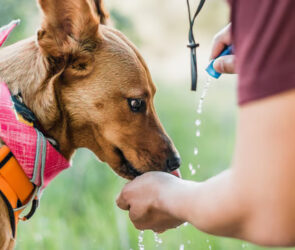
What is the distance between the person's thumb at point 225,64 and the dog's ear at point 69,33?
475 mm

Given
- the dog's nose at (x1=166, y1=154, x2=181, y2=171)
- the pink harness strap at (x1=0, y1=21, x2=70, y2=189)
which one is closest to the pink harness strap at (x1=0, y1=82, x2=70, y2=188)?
the pink harness strap at (x1=0, y1=21, x2=70, y2=189)

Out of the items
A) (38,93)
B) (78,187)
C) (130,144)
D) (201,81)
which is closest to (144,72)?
(130,144)

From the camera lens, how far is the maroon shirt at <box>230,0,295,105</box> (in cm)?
96

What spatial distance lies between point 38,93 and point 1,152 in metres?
0.27

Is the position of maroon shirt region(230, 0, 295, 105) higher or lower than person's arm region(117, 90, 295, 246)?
higher

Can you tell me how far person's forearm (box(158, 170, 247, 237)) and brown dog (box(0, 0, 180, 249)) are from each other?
72 cm

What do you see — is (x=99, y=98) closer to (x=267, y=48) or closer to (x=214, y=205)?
(x=214, y=205)

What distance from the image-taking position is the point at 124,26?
15.3 feet

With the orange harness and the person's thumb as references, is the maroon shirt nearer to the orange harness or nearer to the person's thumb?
the person's thumb

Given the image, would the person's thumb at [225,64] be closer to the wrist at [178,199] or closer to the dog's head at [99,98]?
the dog's head at [99,98]

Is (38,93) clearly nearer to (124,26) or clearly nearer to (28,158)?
(28,158)

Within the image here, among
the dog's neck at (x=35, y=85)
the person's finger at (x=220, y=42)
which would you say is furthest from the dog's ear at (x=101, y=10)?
the person's finger at (x=220, y=42)

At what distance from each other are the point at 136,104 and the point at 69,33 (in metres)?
0.36

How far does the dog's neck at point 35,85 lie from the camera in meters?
1.90
